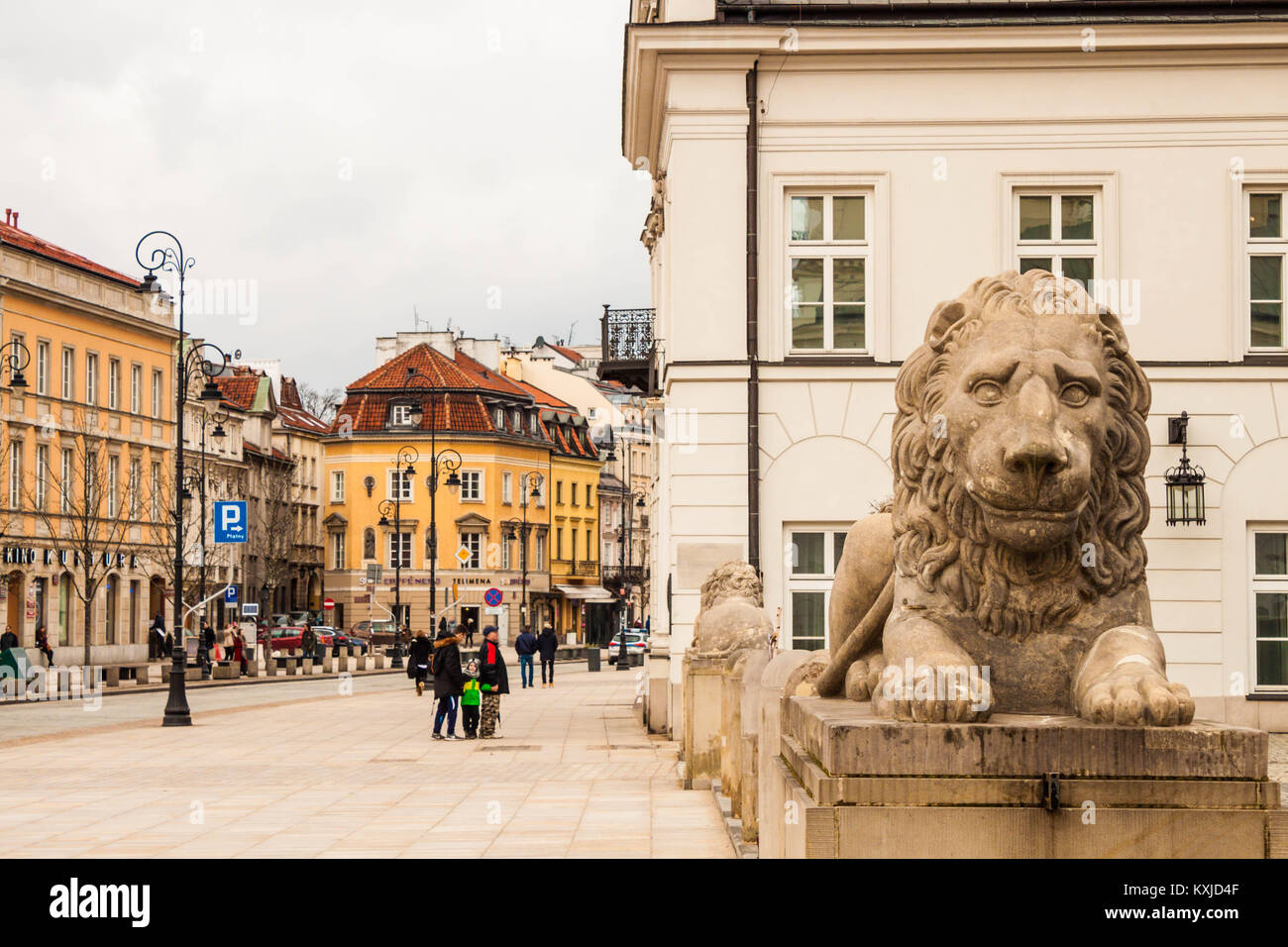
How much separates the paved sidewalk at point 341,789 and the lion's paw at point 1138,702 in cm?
654

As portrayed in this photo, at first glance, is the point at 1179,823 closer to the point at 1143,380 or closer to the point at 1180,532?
the point at 1143,380

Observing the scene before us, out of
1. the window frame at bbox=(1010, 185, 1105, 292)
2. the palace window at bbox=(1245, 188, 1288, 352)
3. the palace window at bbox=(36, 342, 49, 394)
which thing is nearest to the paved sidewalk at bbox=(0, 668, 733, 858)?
the window frame at bbox=(1010, 185, 1105, 292)

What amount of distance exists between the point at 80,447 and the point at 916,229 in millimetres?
48108

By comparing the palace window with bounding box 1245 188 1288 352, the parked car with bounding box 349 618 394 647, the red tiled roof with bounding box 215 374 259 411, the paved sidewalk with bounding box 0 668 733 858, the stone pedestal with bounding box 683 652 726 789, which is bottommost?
the parked car with bounding box 349 618 394 647

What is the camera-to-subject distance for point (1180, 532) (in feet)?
68.0

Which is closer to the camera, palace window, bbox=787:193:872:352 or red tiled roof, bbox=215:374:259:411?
palace window, bbox=787:193:872:352

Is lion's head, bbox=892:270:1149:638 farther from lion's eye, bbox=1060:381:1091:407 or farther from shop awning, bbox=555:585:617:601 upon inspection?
shop awning, bbox=555:585:617:601

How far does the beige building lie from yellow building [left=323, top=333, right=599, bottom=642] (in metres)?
77.2

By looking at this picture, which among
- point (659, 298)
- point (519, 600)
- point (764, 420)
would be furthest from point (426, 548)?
point (764, 420)

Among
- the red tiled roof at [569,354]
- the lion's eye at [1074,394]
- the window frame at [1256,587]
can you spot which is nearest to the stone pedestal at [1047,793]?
the lion's eye at [1074,394]

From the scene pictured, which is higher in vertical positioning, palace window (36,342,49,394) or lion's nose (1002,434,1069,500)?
palace window (36,342,49,394)

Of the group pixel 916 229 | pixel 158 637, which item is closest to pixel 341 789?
pixel 916 229

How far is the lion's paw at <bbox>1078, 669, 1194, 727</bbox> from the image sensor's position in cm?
514

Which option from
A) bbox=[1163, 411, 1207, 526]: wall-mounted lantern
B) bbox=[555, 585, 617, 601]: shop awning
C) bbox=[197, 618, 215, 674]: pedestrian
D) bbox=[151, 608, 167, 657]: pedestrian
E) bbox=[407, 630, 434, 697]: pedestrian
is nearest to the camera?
bbox=[1163, 411, 1207, 526]: wall-mounted lantern
